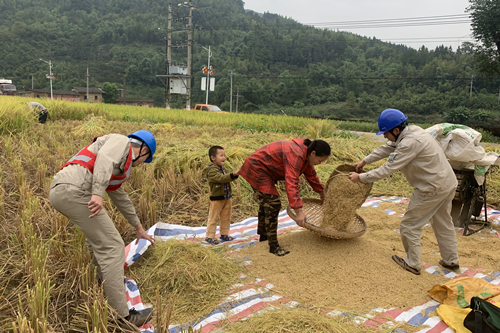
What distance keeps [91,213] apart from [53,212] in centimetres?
139

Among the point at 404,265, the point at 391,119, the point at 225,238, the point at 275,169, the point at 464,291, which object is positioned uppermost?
the point at 391,119

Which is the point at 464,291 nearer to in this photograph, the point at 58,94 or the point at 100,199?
the point at 100,199

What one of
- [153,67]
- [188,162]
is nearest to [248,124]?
[188,162]

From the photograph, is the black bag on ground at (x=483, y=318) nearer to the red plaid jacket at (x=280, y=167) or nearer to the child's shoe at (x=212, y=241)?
the red plaid jacket at (x=280, y=167)

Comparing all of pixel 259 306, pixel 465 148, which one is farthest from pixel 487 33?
pixel 259 306

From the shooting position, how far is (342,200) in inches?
122

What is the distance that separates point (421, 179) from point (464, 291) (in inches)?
36.9

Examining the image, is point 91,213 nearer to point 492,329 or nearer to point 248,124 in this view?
point 492,329

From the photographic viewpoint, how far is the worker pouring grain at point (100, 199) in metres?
1.93

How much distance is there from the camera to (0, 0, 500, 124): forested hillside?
41.6m

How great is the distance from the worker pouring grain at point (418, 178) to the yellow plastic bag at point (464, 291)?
18.5 inches

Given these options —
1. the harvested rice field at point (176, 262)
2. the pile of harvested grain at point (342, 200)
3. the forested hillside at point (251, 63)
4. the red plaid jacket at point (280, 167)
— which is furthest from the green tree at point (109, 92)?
the pile of harvested grain at point (342, 200)

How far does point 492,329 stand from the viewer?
1972 millimetres

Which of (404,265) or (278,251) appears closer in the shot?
(404,265)
